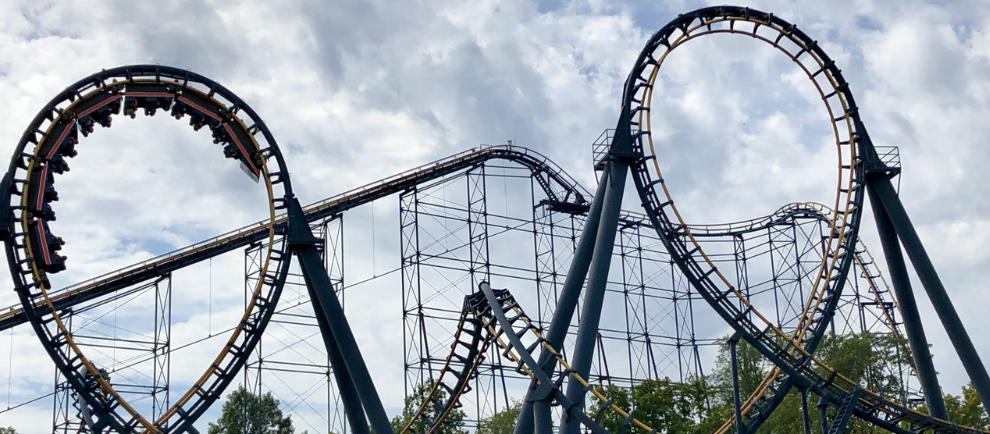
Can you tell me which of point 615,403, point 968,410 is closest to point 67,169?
point 615,403

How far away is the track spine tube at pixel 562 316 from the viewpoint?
69.6ft

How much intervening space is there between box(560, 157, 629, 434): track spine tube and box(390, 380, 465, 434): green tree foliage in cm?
766

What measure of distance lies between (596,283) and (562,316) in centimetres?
122

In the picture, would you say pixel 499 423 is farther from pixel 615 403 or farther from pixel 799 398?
pixel 799 398

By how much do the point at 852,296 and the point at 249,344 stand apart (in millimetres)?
22649

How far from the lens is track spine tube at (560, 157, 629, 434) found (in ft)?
66.1

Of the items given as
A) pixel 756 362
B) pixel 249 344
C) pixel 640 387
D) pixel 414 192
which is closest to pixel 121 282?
pixel 249 344

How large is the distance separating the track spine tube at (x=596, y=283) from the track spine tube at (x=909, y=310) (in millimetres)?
6363

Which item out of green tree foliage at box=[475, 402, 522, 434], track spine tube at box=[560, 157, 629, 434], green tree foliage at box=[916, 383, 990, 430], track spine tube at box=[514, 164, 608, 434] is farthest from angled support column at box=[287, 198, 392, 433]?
green tree foliage at box=[916, 383, 990, 430]

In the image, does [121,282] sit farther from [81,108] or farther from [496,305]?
[496,305]

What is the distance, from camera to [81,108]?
22016 mm

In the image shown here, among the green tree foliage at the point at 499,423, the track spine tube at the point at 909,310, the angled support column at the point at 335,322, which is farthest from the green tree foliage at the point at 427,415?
the track spine tube at the point at 909,310

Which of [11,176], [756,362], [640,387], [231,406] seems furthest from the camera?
[231,406]

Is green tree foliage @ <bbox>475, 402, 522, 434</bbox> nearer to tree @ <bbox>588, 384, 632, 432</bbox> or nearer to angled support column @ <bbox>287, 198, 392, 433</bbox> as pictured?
tree @ <bbox>588, 384, 632, 432</bbox>
